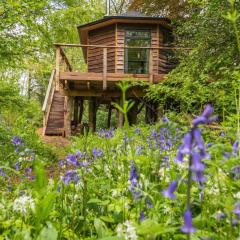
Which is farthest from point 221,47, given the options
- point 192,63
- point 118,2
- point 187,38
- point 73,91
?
point 118,2

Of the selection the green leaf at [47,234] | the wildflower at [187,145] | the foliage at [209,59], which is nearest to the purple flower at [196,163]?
the wildflower at [187,145]

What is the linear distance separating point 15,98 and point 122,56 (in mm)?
8407

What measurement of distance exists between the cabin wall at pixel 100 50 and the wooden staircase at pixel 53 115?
8.13 feet

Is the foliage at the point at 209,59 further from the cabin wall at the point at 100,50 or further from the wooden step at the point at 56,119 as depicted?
the wooden step at the point at 56,119

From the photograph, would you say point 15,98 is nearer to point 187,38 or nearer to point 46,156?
point 46,156

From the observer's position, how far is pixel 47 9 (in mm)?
12180

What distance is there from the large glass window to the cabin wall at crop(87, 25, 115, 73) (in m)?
0.75

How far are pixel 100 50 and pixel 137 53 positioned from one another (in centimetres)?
229

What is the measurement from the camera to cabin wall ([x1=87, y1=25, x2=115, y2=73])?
17875 millimetres

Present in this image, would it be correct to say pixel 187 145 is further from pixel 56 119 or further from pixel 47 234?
pixel 56 119

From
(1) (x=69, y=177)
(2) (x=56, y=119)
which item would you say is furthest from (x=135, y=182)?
(2) (x=56, y=119)

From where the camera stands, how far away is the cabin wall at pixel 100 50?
704 inches

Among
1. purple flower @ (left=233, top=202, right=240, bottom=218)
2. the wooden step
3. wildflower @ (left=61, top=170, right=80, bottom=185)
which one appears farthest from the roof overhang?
purple flower @ (left=233, top=202, right=240, bottom=218)

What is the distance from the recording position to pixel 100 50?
18.7 meters
